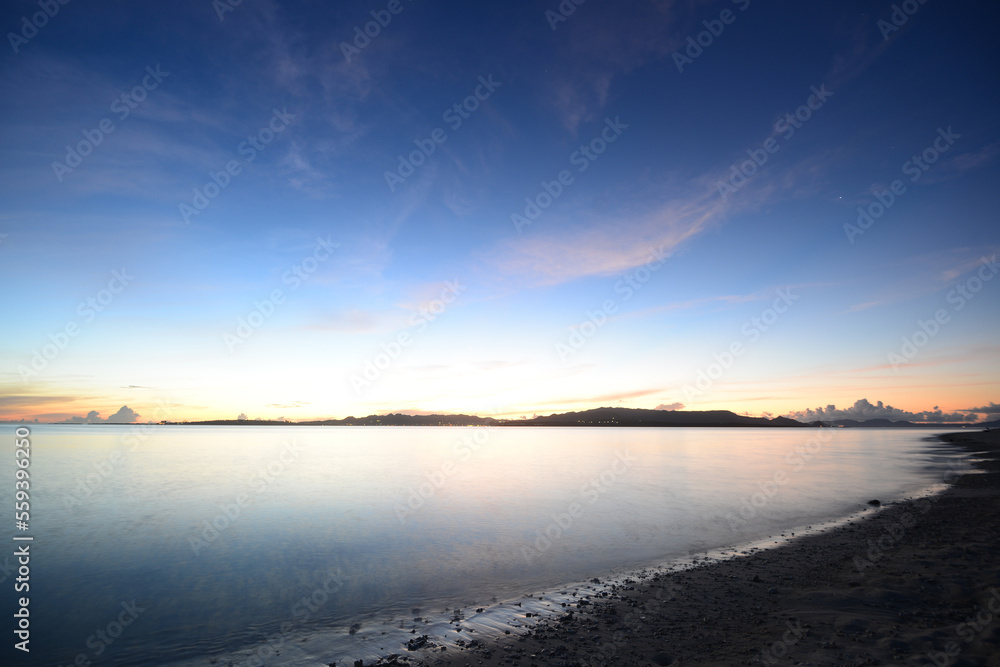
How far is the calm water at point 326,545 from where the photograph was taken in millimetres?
11672

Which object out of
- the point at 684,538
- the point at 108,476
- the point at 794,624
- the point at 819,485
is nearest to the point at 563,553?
the point at 684,538

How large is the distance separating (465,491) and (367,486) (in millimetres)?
8861

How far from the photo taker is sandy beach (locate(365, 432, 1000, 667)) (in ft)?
27.5

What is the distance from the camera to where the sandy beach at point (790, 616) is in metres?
8.39

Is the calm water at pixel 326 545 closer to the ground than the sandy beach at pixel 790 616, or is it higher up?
closer to the ground

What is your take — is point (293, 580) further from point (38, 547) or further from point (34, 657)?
point (38, 547)

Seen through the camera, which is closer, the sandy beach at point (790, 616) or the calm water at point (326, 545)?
the sandy beach at point (790, 616)

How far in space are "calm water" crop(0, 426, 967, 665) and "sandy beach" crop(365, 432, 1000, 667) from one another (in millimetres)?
2638

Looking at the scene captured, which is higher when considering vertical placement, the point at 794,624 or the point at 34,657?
the point at 794,624

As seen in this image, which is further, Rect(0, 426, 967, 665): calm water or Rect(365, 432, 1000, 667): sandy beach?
Rect(0, 426, 967, 665): calm water

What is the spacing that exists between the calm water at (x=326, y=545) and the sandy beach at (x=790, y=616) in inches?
104

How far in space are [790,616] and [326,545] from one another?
1797cm

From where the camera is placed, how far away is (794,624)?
9.66m

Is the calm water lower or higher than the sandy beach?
lower
